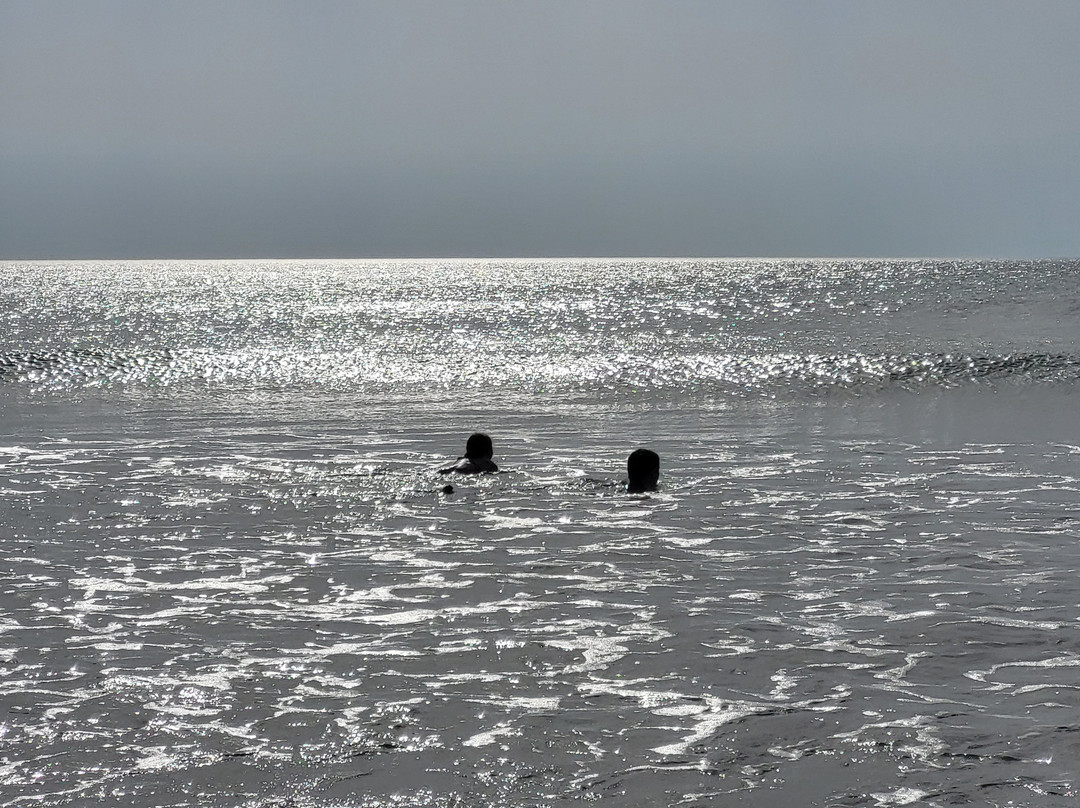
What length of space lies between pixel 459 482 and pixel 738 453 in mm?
6794

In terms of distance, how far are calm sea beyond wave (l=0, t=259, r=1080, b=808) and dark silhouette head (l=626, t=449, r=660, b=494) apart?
472mm

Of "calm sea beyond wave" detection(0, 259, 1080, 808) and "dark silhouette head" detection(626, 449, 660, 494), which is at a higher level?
"dark silhouette head" detection(626, 449, 660, 494)

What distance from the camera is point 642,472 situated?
1783 cm

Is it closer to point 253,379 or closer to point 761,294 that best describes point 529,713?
point 253,379

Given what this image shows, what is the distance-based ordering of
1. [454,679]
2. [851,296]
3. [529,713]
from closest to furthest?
[529,713]
[454,679]
[851,296]

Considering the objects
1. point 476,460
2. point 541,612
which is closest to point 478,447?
point 476,460

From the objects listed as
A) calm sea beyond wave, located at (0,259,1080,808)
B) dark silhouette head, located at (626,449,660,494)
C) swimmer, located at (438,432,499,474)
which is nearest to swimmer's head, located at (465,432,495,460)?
swimmer, located at (438,432,499,474)

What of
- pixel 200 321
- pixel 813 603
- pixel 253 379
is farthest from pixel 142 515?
pixel 200 321

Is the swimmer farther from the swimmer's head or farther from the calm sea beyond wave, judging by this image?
the calm sea beyond wave

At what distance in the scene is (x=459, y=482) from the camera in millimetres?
18672

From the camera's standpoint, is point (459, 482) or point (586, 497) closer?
point (586, 497)

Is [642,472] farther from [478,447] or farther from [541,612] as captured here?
[541,612]

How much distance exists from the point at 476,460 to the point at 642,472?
321 cm

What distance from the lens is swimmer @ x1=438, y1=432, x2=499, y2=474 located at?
63.1 ft
